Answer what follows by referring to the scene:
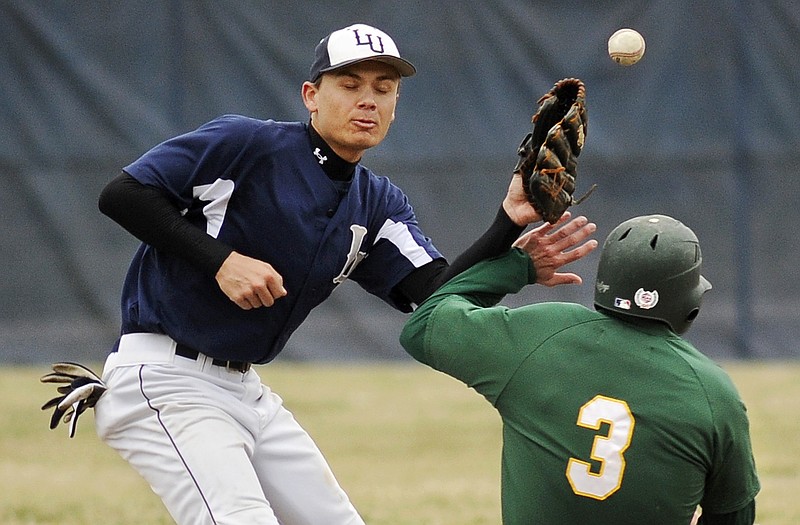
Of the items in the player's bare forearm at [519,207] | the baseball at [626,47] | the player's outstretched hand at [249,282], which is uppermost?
the baseball at [626,47]

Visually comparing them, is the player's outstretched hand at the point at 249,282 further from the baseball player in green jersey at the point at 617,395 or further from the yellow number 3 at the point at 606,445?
the yellow number 3 at the point at 606,445

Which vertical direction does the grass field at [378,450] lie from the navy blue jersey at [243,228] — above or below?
below

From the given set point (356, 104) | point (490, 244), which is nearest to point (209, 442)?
point (490, 244)

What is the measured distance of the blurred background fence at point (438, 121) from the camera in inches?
292

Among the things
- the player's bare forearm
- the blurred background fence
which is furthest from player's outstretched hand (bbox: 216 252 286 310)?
the blurred background fence

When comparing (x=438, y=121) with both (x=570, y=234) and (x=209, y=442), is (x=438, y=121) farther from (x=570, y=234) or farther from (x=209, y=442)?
(x=209, y=442)

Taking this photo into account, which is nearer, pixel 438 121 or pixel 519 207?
pixel 519 207

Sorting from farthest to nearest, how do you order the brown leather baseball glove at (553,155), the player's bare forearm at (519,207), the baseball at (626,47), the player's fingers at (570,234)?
the baseball at (626,47) < the player's fingers at (570,234) < the player's bare forearm at (519,207) < the brown leather baseball glove at (553,155)

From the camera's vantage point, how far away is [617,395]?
121 inches

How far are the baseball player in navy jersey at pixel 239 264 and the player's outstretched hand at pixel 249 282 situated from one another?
10 mm

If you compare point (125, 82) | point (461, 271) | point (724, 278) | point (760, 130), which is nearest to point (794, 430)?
point (724, 278)

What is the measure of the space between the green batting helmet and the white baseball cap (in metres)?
0.91

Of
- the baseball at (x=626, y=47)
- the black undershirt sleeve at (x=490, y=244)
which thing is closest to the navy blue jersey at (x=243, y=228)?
the black undershirt sleeve at (x=490, y=244)

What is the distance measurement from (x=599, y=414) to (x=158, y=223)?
1.26 metres
